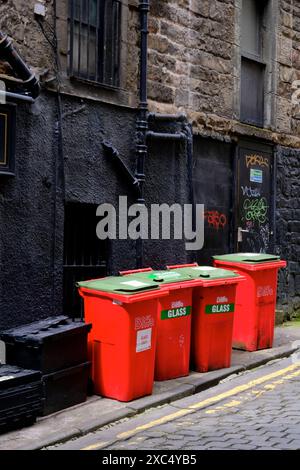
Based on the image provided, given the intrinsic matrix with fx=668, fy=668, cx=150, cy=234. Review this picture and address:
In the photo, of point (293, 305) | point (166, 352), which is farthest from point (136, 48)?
point (293, 305)

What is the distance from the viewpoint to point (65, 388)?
245 inches

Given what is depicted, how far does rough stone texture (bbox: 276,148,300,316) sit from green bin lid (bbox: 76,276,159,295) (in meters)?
5.91

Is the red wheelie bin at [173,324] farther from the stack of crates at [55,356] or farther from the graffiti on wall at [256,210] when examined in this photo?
the graffiti on wall at [256,210]

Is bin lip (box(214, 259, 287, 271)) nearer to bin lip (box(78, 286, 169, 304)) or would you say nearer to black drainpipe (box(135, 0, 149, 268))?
black drainpipe (box(135, 0, 149, 268))

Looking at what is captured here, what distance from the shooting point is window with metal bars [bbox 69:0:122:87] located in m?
8.55

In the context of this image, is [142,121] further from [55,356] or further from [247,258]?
[55,356]

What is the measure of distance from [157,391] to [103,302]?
3.80ft

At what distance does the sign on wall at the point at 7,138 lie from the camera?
7.45m

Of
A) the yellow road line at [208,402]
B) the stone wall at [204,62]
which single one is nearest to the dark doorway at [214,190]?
the stone wall at [204,62]

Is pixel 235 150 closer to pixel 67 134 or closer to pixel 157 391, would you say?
pixel 67 134

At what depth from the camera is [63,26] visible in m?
8.27

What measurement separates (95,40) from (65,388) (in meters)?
4.82

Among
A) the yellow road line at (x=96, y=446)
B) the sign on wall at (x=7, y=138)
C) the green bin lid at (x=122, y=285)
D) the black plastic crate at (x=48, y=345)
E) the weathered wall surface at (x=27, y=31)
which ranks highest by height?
the weathered wall surface at (x=27, y=31)

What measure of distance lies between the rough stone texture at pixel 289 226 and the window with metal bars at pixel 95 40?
14.6ft
